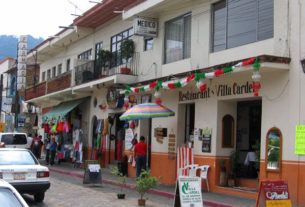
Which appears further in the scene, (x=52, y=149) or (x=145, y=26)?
(x=52, y=149)

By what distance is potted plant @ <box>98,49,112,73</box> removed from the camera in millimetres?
21328

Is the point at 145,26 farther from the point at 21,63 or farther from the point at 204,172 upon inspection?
the point at 21,63

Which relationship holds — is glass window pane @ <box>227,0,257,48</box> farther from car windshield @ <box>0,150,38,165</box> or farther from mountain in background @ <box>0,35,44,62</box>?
mountain in background @ <box>0,35,44,62</box>

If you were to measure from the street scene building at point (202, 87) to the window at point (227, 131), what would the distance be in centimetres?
3

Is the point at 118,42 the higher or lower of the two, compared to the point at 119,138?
higher

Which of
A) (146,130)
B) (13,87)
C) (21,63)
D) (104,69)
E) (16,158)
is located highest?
(21,63)

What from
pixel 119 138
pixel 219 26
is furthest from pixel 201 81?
pixel 119 138

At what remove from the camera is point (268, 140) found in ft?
40.4

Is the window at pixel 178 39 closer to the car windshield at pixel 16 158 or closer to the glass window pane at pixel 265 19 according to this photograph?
the glass window pane at pixel 265 19

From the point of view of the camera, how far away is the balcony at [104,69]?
1959cm

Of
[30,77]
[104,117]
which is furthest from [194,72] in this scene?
[30,77]

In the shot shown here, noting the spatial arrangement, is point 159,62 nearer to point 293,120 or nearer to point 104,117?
point 104,117

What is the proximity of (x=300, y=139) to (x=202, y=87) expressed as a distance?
3.44 meters

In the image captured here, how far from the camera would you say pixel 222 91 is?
14.1 metres
